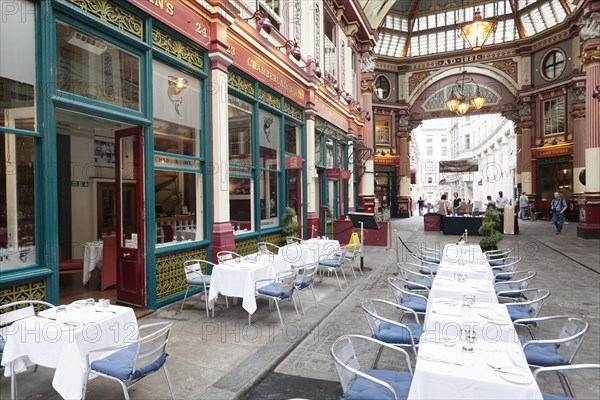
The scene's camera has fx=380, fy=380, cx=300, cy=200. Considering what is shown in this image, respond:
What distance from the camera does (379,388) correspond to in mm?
2814

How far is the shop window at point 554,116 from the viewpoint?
21.7 metres

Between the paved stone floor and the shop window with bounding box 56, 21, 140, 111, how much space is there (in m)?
3.35

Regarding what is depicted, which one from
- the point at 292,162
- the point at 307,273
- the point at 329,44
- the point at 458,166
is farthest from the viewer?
the point at 458,166

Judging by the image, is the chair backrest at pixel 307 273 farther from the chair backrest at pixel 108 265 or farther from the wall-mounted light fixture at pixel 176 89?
the chair backrest at pixel 108 265

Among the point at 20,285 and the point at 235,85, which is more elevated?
the point at 235,85

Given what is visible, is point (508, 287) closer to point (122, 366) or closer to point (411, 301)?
point (411, 301)

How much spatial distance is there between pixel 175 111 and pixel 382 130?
21.9 metres

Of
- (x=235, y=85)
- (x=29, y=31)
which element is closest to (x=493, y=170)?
(x=235, y=85)

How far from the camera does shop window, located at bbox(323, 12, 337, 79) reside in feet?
47.9

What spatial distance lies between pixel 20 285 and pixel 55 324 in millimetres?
1283

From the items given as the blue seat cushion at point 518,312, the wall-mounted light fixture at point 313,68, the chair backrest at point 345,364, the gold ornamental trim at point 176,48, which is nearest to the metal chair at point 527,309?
the blue seat cushion at point 518,312

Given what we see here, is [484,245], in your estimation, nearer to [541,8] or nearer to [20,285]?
[20,285]

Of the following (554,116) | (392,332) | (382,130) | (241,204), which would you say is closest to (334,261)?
(241,204)

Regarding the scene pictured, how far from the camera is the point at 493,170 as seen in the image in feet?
112
